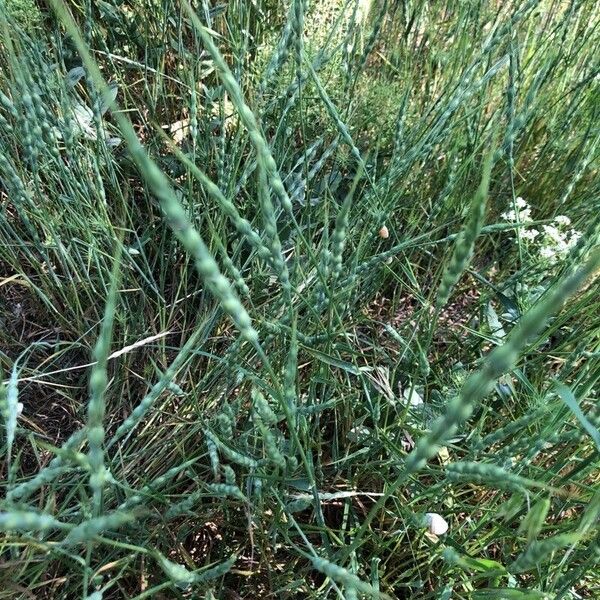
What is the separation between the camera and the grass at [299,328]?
64 cm

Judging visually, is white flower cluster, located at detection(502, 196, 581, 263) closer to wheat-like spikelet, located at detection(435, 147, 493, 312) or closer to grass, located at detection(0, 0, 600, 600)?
grass, located at detection(0, 0, 600, 600)

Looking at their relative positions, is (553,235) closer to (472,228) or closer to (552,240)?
(552,240)

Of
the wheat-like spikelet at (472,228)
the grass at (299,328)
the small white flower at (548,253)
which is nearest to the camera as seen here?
the wheat-like spikelet at (472,228)

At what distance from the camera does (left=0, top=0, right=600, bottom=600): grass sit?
0.64m

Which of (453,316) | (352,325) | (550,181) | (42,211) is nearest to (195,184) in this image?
(42,211)

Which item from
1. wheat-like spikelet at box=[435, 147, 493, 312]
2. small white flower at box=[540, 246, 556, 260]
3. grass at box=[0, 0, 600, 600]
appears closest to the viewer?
wheat-like spikelet at box=[435, 147, 493, 312]

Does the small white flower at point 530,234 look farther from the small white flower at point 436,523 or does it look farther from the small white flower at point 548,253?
the small white flower at point 436,523

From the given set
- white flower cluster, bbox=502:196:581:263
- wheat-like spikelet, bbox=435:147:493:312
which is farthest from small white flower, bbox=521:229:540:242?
wheat-like spikelet, bbox=435:147:493:312

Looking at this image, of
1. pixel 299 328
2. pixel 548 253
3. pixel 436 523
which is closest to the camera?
pixel 436 523

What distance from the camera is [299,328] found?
0.82 meters

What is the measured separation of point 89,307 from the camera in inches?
40.6

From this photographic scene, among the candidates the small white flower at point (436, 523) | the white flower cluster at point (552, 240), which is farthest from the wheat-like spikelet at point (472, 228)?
the white flower cluster at point (552, 240)

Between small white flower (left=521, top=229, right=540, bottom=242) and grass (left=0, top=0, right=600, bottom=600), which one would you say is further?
small white flower (left=521, top=229, right=540, bottom=242)

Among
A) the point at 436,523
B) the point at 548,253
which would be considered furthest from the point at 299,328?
the point at 548,253
